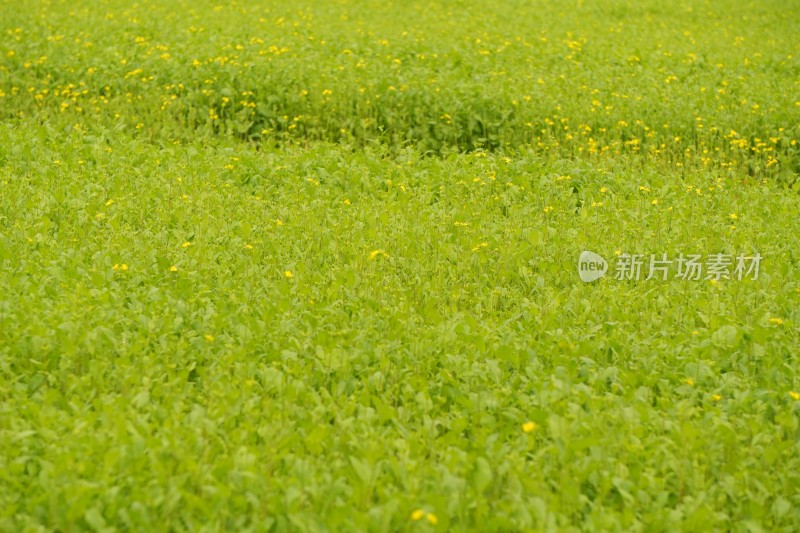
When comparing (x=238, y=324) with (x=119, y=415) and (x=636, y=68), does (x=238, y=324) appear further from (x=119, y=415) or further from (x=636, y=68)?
(x=636, y=68)

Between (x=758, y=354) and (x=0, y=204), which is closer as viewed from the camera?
(x=758, y=354)

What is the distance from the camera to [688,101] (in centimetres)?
1030

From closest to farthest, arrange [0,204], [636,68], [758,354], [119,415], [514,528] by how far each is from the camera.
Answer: [514,528] < [119,415] < [758,354] < [0,204] < [636,68]

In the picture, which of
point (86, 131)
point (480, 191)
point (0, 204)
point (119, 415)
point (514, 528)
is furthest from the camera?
point (86, 131)

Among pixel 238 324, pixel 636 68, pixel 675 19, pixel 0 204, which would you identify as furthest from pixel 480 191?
pixel 675 19

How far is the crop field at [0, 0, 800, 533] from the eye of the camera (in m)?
3.64

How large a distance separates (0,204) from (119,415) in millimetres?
3283

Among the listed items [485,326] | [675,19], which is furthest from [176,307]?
[675,19]

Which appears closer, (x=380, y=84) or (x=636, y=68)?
(x=380, y=84)

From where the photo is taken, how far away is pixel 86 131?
348 inches

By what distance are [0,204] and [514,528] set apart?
466 cm

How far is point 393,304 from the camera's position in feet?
17.2

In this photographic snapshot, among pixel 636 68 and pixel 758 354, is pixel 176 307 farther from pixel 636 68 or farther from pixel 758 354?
pixel 636 68

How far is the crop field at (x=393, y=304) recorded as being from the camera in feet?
11.9
